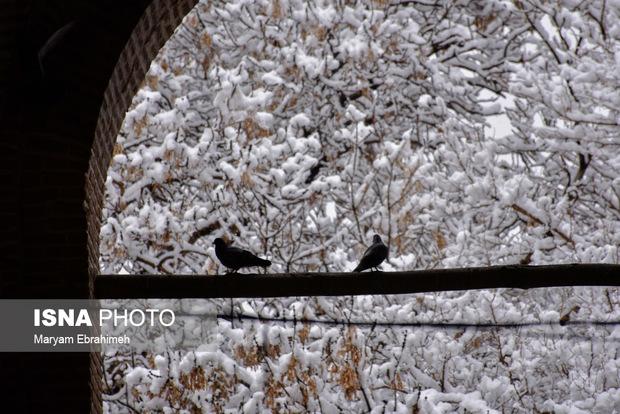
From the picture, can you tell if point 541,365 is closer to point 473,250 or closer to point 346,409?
point 473,250

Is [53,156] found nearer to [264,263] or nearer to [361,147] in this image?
[264,263]

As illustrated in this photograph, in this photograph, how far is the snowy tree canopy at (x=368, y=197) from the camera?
280 inches

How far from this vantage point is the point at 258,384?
687cm

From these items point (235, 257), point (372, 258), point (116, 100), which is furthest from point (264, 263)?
point (116, 100)

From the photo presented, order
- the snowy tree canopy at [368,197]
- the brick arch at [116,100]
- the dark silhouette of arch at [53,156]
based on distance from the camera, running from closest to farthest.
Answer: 1. the dark silhouette of arch at [53,156]
2. the brick arch at [116,100]
3. the snowy tree canopy at [368,197]

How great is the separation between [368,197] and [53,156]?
621cm

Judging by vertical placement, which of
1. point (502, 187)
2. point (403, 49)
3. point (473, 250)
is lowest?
point (473, 250)

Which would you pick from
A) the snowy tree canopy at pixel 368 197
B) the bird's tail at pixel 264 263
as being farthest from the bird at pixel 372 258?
the snowy tree canopy at pixel 368 197

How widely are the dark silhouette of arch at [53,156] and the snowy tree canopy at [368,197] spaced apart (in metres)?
3.46

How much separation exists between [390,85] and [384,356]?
156 inches

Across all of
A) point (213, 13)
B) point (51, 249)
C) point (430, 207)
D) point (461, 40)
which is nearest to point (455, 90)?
point (461, 40)

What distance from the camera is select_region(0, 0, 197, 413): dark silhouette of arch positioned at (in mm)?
3264

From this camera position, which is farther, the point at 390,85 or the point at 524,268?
the point at 390,85

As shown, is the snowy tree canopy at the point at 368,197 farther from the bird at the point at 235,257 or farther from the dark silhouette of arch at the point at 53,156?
the dark silhouette of arch at the point at 53,156
